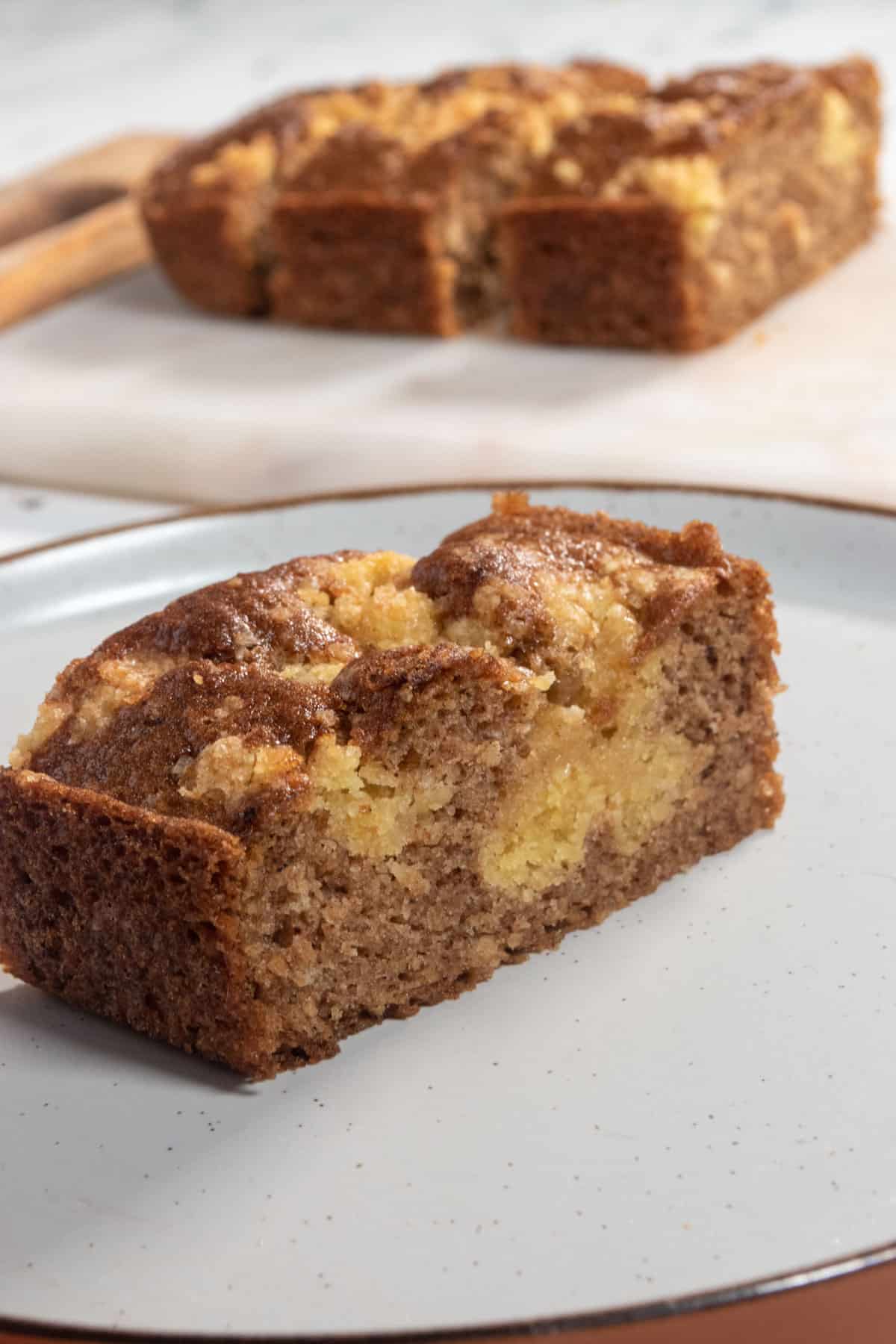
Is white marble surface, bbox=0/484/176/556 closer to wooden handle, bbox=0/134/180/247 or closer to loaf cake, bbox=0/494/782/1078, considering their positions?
wooden handle, bbox=0/134/180/247

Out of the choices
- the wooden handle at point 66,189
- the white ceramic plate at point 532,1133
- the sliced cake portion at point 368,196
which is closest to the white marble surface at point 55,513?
the sliced cake portion at point 368,196

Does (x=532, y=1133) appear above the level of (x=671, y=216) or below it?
below

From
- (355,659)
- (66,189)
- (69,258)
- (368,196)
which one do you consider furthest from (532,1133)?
(66,189)

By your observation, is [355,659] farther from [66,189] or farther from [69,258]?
[66,189]

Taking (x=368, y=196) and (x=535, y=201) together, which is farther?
(x=368, y=196)

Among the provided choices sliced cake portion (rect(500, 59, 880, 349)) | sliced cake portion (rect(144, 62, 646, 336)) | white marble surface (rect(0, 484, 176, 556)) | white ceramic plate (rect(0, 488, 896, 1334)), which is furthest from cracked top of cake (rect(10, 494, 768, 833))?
sliced cake portion (rect(144, 62, 646, 336))

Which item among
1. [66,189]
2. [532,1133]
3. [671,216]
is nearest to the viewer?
[532,1133]

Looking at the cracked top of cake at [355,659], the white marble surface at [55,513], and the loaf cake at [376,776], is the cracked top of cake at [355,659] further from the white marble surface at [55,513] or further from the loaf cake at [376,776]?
the white marble surface at [55,513]
